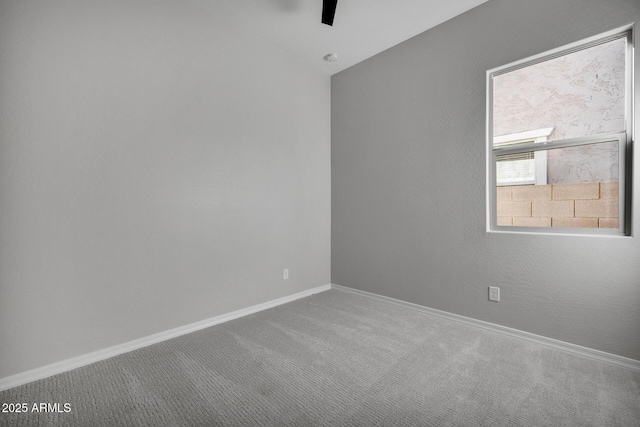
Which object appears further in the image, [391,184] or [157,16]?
[391,184]

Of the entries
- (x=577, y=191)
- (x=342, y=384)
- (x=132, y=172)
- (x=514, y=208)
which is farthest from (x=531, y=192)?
(x=132, y=172)

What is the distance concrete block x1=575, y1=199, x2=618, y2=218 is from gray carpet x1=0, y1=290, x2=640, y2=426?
1025 millimetres

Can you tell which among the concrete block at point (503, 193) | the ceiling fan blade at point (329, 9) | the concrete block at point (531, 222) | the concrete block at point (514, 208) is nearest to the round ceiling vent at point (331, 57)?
the ceiling fan blade at point (329, 9)

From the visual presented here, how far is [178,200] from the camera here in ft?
8.19

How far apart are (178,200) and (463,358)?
2534 mm

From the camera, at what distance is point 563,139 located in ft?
7.33

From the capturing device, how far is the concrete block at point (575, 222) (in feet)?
6.99

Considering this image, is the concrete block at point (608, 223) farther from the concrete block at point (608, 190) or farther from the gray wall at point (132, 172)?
the gray wall at point (132, 172)

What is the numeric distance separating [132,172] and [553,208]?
10.8 feet

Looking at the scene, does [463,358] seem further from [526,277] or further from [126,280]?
[126,280]

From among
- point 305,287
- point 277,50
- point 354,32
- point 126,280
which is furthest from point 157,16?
point 305,287

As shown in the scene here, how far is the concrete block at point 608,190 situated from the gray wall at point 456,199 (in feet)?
0.45

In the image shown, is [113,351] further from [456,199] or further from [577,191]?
[577,191]

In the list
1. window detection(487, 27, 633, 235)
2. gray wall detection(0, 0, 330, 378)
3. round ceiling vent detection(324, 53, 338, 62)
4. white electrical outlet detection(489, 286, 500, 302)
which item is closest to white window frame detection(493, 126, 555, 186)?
window detection(487, 27, 633, 235)
